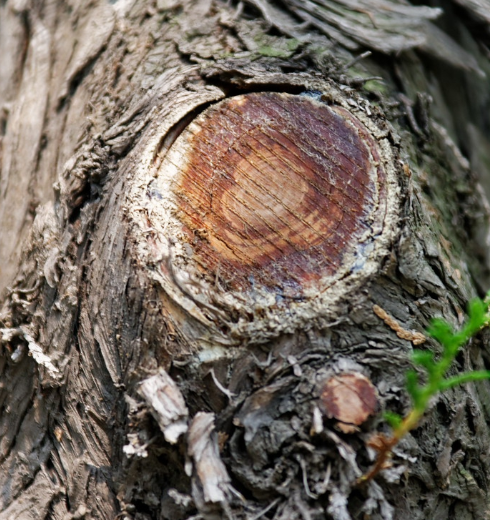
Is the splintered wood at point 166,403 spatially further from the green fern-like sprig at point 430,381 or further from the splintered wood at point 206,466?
the green fern-like sprig at point 430,381

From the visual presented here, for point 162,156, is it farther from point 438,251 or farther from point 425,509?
point 425,509

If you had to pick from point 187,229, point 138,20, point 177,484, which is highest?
point 138,20

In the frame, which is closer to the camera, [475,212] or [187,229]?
[187,229]

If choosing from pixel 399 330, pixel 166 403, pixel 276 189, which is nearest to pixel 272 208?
pixel 276 189

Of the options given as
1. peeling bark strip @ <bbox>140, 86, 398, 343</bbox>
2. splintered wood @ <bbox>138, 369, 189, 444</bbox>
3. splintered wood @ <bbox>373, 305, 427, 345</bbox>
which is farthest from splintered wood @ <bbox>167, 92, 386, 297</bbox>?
splintered wood @ <bbox>138, 369, 189, 444</bbox>

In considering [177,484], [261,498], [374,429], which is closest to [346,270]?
[374,429]

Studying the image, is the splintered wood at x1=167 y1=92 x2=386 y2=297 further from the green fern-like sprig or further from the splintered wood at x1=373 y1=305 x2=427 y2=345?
the green fern-like sprig

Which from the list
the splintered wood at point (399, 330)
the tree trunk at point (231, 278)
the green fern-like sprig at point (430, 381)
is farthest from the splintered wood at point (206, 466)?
the splintered wood at point (399, 330)

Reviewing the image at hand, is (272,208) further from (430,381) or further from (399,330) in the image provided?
(430,381)
